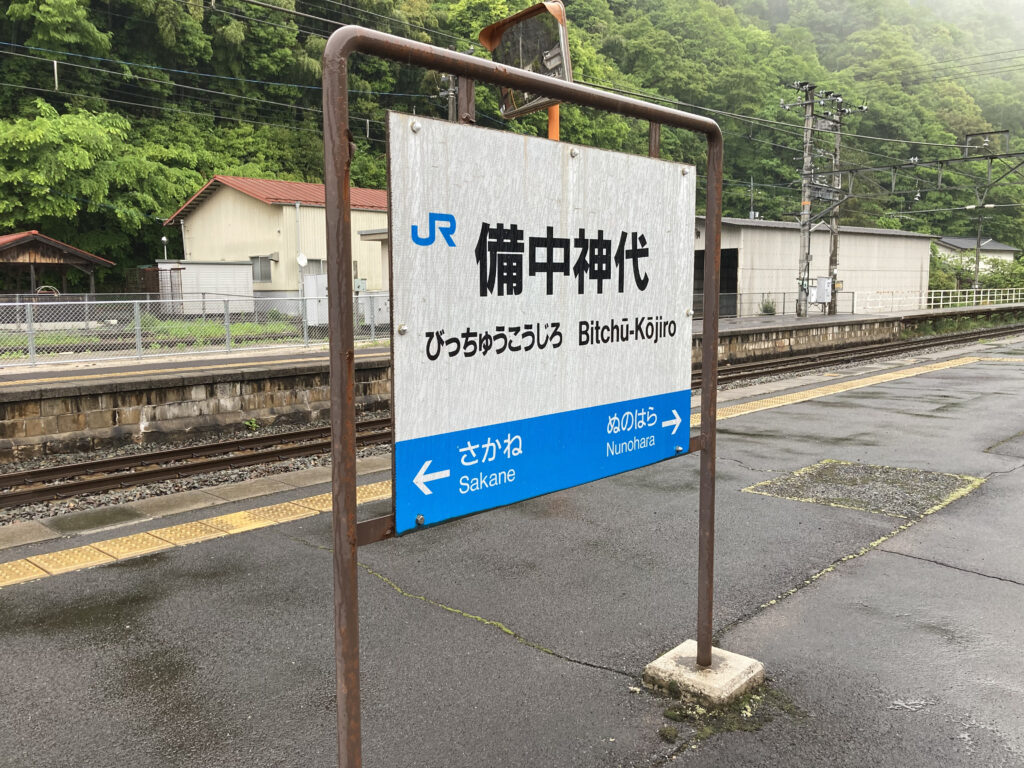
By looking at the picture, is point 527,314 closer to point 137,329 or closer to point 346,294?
point 346,294

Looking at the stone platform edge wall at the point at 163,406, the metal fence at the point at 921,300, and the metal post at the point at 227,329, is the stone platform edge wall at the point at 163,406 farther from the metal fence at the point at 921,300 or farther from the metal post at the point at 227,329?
the metal fence at the point at 921,300

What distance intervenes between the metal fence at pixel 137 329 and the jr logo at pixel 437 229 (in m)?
12.6

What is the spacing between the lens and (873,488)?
727 cm

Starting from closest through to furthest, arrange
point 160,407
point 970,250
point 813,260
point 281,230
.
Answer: point 160,407 → point 281,230 → point 813,260 → point 970,250

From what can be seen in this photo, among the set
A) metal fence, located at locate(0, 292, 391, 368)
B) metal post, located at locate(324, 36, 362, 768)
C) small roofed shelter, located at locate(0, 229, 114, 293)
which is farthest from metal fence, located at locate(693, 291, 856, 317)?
metal post, located at locate(324, 36, 362, 768)

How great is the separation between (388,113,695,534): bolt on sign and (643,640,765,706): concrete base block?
3.36 ft

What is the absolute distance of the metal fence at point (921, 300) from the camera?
3950cm

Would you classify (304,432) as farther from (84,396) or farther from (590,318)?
(590,318)

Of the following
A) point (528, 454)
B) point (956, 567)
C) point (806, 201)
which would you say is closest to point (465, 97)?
point (528, 454)

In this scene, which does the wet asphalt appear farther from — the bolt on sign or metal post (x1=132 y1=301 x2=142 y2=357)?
metal post (x1=132 y1=301 x2=142 y2=357)

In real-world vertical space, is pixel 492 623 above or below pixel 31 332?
below

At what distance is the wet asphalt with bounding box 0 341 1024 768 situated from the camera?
3.22 m

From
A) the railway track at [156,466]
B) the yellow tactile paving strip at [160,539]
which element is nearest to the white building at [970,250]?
the railway track at [156,466]

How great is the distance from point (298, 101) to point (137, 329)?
36.9 m
